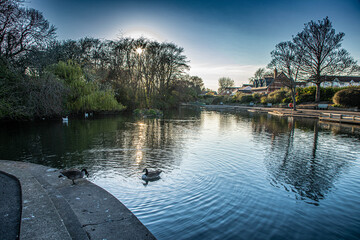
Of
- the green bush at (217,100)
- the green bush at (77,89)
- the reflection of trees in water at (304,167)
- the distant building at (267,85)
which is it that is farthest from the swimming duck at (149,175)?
the green bush at (217,100)

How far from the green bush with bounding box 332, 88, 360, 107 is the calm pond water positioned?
83.7 feet

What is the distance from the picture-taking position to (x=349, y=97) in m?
35.3

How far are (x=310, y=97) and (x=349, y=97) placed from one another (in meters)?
13.1

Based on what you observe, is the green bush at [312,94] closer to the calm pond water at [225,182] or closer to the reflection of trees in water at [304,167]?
the calm pond water at [225,182]

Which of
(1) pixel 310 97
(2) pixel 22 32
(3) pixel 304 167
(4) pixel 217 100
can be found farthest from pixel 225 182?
(4) pixel 217 100

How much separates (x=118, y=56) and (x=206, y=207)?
134 feet

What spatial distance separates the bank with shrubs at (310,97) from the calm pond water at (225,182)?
25.8m

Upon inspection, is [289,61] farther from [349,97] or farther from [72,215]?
[72,215]

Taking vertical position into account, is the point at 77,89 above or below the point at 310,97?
below

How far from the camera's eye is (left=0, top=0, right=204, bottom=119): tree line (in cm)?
1925

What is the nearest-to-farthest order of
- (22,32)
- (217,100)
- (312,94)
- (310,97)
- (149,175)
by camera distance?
(149,175)
(22,32)
(312,94)
(310,97)
(217,100)

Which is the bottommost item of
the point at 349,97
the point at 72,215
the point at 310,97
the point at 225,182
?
the point at 225,182

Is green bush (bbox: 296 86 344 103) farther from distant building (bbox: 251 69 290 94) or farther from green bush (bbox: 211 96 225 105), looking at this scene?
green bush (bbox: 211 96 225 105)

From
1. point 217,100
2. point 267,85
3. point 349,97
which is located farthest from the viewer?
point 217,100
